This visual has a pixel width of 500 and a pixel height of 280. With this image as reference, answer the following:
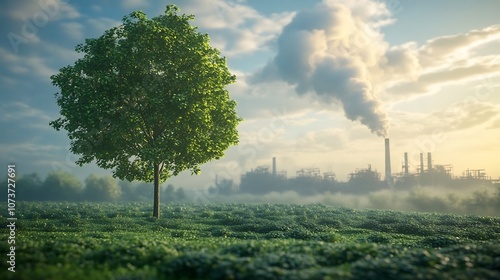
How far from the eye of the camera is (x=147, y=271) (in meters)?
12.7

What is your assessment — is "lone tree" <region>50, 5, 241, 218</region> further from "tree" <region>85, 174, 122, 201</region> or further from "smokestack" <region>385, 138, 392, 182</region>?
"tree" <region>85, 174, 122, 201</region>

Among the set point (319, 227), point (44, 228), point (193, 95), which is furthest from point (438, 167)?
point (44, 228)

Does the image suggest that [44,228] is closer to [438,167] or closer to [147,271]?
[147,271]

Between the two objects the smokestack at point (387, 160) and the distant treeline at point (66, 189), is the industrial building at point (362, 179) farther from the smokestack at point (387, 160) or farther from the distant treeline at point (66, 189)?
the distant treeline at point (66, 189)

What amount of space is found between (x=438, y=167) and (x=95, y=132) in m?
122

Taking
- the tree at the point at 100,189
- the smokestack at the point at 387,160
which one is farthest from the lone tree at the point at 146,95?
the tree at the point at 100,189

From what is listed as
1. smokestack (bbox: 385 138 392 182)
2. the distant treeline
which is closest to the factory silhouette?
smokestack (bbox: 385 138 392 182)

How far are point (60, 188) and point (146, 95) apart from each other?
127m

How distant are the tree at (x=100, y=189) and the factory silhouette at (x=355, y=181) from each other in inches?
2361

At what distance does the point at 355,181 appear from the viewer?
13838 cm

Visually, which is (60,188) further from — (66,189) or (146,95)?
(146,95)

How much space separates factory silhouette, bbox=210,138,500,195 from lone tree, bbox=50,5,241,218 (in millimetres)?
72617

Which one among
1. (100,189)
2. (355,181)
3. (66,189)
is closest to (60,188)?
(66,189)

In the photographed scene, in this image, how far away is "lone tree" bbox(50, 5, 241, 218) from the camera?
33.3 meters
